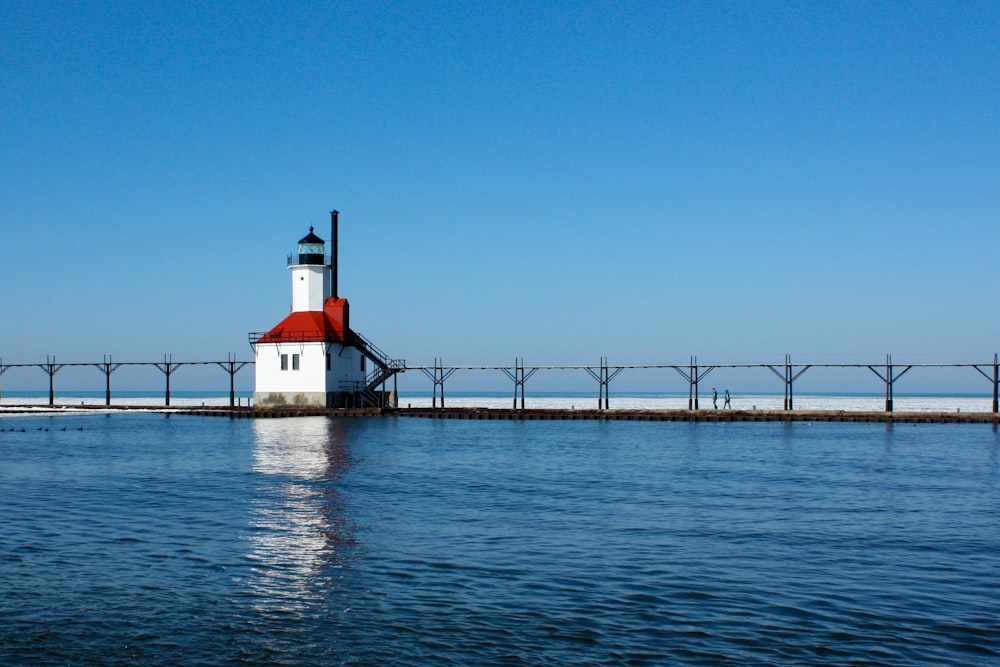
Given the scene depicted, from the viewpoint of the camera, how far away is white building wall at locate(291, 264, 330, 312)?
201ft

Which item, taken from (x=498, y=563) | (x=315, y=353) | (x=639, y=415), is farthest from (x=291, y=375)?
(x=498, y=563)

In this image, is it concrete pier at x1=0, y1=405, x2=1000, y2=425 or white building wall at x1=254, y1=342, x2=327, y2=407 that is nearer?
concrete pier at x1=0, y1=405, x2=1000, y2=425

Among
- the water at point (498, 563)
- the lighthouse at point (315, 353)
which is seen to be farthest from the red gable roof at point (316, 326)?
the water at point (498, 563)

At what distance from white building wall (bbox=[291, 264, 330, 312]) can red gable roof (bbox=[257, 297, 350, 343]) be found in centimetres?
55

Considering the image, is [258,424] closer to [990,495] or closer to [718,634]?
[990,495]

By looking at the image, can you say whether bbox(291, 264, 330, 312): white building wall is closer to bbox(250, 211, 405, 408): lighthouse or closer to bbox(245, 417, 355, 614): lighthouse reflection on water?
bbox(250, 211, 405, 408): lighthouse

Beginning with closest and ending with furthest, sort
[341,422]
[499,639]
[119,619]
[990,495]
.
Answer: [499,639], [119,619], [990,495], [341,422]

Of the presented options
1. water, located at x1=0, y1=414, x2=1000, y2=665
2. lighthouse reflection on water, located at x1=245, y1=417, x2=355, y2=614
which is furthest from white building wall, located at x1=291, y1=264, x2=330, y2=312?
water, located at x1=0, y1=414, x2=1000, y2=665

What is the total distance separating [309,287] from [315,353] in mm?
5647

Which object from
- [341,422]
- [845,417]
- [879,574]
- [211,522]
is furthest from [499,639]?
[845,417]

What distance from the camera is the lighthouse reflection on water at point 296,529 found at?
494 inches

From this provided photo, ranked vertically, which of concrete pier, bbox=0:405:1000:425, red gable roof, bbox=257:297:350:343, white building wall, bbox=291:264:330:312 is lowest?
concrete pier, bbox=0:405:1000:425

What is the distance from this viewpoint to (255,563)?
14.1 m

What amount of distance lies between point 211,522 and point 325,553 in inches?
161
